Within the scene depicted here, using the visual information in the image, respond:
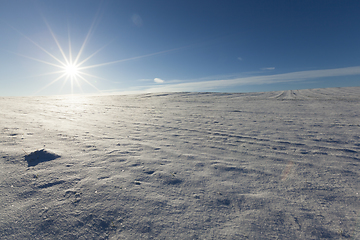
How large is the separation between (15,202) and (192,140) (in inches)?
221

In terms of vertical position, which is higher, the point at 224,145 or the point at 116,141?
the point at 116,141

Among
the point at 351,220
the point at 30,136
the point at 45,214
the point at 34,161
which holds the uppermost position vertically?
the point at 30,136

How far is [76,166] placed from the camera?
466 centimetres

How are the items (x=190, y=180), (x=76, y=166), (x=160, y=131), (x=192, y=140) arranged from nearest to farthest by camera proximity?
(x=190, y=180)
(x=76, y=166)
(x=192, y=140)
(x=160, y=131)

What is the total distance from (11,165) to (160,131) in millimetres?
5549

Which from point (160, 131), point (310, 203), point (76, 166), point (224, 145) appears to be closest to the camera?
point (310, 203)

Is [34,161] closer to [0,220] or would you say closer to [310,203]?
[0,220]

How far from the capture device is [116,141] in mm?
6895

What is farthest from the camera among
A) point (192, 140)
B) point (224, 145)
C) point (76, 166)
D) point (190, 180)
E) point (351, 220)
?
point (192, 140)

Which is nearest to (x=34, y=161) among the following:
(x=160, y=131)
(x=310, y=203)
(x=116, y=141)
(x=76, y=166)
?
(x=76, y=166)

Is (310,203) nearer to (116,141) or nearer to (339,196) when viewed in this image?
(339,196)

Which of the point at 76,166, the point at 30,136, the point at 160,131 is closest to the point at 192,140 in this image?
the point at 160,131

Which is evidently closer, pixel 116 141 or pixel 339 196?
pixel 339 196

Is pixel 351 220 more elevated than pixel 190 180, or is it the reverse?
pixel 190 180
